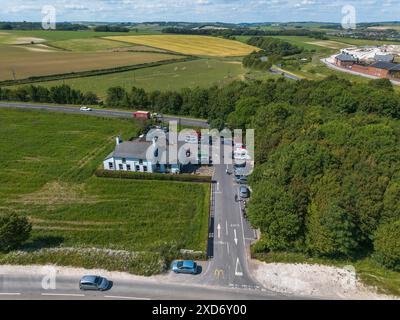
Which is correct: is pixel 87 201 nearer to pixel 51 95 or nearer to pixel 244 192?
pixel 244 192

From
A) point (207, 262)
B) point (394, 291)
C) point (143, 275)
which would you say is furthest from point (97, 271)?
point (394, 291)

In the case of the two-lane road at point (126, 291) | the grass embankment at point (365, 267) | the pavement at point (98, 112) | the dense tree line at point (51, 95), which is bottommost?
the two-lane road at point (126, 291)

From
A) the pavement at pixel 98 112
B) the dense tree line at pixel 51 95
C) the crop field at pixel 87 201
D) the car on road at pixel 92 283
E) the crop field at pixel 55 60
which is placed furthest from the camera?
the crop field at pixel 55 60

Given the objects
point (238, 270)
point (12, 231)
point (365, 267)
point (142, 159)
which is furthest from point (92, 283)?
point (365, 267)

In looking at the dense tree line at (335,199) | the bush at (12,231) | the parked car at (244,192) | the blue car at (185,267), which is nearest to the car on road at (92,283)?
the blue car at (185,267)

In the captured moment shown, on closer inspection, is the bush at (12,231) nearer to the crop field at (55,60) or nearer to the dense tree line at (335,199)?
the dense tree line at (335,199)

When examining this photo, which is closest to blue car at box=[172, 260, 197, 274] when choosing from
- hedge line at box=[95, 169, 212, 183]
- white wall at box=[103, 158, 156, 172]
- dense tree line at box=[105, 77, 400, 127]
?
hedge line at box=[95, 169, 212, 183]
